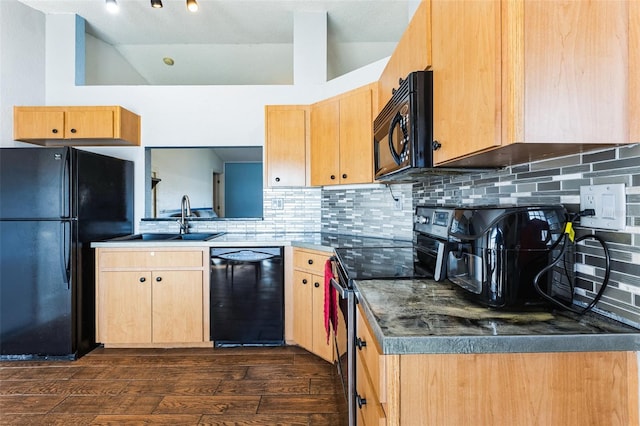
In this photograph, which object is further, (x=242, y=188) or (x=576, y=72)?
(x=242, y=188)

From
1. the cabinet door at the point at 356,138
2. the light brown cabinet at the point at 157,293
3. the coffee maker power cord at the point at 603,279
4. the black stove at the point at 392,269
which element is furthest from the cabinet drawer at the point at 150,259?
the coffee maker power cord at the point at 603,279

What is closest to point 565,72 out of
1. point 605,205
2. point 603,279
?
point 605,205

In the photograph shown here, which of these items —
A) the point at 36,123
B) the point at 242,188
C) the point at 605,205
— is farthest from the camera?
the point at 242,188

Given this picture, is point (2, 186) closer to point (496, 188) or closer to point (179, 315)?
point (179, 315)

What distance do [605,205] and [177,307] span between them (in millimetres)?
2703

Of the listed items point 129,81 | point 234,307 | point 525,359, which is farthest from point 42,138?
point 525,359

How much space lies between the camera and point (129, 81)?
420 centimetres

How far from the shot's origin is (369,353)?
40.1 inches

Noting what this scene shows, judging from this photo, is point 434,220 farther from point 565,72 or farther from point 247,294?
point 247,294

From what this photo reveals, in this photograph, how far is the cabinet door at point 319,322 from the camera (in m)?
2.46

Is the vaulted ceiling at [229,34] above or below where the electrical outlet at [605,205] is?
above

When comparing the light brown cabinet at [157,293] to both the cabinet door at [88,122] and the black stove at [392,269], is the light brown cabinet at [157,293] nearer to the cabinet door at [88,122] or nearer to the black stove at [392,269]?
the cabinet door at [88,122]

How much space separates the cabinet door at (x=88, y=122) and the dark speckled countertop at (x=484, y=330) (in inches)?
116

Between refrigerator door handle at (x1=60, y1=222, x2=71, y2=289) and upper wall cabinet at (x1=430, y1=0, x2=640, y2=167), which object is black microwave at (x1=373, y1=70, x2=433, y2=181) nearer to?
upper wall cabinet at (x1=430, y1=0, x2=640, y2=167)
